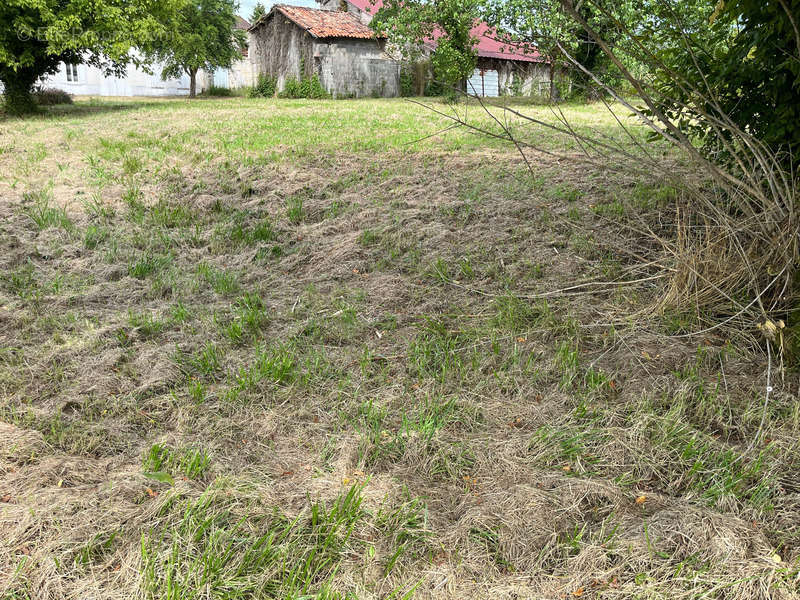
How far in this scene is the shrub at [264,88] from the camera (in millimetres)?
27000

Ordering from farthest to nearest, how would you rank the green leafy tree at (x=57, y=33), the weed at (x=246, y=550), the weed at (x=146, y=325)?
the green leafy tree at (x=57, y=33) → the weed at (x=146, y=325) → the weed at (x=246, y=550)

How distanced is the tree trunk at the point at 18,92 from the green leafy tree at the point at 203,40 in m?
10.6

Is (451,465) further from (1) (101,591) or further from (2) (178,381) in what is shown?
(2) (178,381)

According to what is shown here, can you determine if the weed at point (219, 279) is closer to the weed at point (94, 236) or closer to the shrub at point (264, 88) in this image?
the weed at point (94, 236)

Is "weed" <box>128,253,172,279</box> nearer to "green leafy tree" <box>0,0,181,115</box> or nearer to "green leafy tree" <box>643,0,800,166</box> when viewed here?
"green leafy tree" <box>643,0,800,166</box>

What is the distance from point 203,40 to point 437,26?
13078mm

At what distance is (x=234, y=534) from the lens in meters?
2.08

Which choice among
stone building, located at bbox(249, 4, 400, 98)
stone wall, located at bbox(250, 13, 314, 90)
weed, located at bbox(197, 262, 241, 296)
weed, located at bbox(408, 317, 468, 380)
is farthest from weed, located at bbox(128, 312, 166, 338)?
stone wall, located at bbox(250, 13, 314, 90)

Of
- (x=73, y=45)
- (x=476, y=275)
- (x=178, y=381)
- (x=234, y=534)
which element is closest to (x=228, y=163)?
(x=476, y=275)

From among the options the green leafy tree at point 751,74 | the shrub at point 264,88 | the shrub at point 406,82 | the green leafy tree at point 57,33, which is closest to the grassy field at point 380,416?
the green leafy tree at point 751,74

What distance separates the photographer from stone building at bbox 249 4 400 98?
2436 centimetres

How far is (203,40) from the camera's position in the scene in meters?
26.8

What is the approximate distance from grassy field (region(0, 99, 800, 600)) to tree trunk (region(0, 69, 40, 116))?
1296cm

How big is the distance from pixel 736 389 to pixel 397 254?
106 inches
